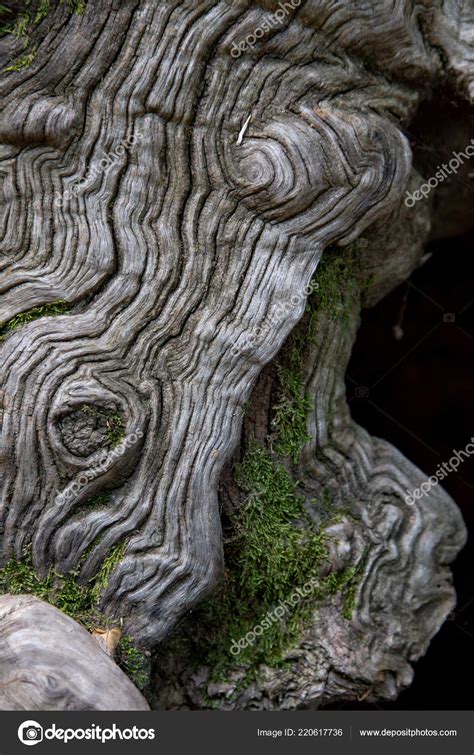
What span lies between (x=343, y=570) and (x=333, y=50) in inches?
80.6

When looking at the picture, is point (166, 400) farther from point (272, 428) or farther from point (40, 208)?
Result: point (40, 208)

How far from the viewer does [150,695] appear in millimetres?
2787

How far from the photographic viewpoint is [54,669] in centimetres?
205

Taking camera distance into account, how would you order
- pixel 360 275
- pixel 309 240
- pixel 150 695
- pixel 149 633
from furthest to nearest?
pixel 360 275, pixel 150 695, pixel 309 240, pixel 149 633

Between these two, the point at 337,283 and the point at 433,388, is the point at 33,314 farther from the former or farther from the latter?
the point at 433,388

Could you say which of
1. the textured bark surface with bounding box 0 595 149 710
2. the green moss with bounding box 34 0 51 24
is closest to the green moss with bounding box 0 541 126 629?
the textured bark surface with bounding box 0 595 149 710

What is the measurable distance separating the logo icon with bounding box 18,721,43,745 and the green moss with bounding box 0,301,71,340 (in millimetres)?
1229

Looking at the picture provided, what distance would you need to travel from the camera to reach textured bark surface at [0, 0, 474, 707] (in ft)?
7.73

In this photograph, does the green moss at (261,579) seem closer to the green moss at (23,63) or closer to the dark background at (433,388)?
the dark background at (433,388)

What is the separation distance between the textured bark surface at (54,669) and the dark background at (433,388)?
242cm

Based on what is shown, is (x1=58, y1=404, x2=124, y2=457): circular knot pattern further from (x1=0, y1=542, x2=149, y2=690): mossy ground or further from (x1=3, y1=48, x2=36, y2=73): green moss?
(x1=3, y1=48, x2=36, y2=73): green moss

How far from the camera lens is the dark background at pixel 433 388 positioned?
4242mm

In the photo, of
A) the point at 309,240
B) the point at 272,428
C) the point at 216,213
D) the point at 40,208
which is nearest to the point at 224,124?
the point at 216,213

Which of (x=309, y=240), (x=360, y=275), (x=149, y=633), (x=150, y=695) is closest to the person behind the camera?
(x=149, y=633)
